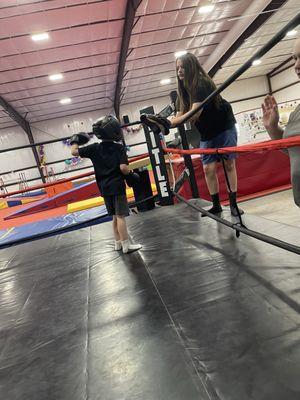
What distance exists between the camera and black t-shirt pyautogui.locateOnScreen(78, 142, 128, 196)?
72.2 inches

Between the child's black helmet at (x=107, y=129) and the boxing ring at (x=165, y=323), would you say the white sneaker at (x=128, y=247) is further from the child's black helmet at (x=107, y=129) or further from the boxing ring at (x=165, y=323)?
the child's black helmet at (x=107, y=129)

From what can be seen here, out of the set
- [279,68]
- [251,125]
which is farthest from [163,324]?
[279,68]

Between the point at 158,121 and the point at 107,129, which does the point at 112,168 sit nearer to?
the point at 107,129

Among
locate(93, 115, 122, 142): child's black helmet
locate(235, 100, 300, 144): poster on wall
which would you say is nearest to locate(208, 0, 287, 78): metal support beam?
locate(235, 100, 300, 144): poster on wall

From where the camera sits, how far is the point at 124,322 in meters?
1.08

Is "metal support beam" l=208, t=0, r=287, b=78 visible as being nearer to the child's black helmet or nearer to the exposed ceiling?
the exposed ceiling

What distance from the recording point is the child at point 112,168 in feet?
5.98

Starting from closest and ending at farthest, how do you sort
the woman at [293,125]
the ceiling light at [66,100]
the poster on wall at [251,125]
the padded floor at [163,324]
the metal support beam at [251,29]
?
the padded floor at [163,324], the woman at [293,125], the metal support beam at [251,29], the poster on wall at [251,125], the ceiling light at [66,100]

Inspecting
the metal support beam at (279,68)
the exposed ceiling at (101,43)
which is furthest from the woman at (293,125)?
the metal support beam at (279,68)

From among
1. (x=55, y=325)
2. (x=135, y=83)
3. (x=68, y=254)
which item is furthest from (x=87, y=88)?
(x=55, y=325)

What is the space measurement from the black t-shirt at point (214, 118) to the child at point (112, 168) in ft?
1.74

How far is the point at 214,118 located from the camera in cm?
187

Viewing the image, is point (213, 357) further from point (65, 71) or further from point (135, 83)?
point (135, 83)

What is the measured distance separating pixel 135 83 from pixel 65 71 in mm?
3329
